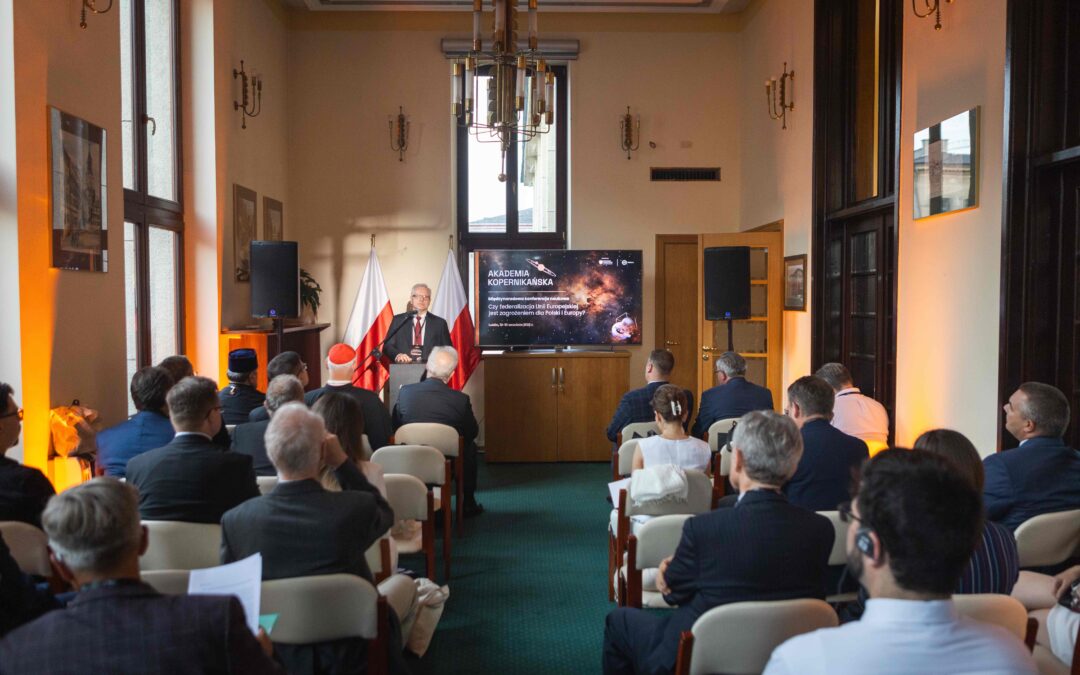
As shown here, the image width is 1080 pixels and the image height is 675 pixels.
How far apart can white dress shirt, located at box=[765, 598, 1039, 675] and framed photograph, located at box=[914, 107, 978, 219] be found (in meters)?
4.17

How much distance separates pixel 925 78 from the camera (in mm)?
5809

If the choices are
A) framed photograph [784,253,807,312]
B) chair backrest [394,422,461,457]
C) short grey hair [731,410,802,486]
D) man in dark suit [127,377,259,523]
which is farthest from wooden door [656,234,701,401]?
short grey hair [731,410,802,486]

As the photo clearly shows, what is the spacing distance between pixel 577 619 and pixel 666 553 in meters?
1.34

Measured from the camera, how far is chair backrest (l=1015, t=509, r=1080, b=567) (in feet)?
10.1

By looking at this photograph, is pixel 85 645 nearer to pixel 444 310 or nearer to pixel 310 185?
pixel 444 310

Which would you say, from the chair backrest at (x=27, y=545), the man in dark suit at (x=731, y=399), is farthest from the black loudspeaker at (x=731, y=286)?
the chair backrest at (x=27, y=545)

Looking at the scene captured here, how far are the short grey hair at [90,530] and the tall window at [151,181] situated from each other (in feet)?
15.3

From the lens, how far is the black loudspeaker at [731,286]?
834cm

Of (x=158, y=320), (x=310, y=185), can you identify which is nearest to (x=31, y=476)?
(x=158, y=320)

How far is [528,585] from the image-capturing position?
4918 mm

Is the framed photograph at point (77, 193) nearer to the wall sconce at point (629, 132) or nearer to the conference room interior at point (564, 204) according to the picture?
the conference room interior at point (564, 204)

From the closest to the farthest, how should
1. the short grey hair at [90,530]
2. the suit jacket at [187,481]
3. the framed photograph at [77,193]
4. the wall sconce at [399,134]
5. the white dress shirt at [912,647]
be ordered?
1. the white dress shirt at [912,647]
2. the short grey hair at [90,530]
3. the suit jacket at [187,481]
4. the framed photograph at [77,193]
5. the wall sconce at [399,134]

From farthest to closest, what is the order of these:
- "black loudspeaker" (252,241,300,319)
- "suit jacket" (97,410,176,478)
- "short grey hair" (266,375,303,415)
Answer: "black loudspeaker" (252,241,300,319)
"short grey hair" (266,375,303,415)
"suit jacket" (97,410,176,478)

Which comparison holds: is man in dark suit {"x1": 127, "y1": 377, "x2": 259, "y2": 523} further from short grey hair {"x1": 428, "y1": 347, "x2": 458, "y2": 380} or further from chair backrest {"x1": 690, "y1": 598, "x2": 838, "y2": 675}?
short grey hair {"x1": 428, "y1": 347, "x2": 458, "y2": 380}
